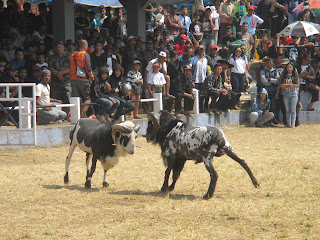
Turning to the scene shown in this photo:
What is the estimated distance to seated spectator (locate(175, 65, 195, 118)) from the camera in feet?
61.2

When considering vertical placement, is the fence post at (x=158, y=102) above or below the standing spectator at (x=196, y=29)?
below

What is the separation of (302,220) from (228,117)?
444 inches

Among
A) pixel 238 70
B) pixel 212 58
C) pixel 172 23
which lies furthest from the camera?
pixel 172 23

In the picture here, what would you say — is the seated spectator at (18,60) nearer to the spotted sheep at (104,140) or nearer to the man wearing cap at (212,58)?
the man wearing cap at (212,58)

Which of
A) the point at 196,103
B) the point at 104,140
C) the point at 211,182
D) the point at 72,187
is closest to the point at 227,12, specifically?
the point at 196,103

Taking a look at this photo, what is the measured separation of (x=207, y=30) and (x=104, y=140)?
1254 centimetres

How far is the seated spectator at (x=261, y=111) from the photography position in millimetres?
19656

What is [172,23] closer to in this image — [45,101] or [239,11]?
[239,11]

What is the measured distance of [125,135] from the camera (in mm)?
10461

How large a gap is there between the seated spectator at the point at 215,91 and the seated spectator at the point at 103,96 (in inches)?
146

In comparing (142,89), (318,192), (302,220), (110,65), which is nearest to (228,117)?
(142,89)

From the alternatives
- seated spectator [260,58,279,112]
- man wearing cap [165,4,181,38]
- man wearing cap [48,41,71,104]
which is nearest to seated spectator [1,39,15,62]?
man wearing cap [48,41,71,104]

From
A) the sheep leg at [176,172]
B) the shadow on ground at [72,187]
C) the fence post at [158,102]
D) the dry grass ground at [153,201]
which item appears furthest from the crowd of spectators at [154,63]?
the sheep leg at [176,172]

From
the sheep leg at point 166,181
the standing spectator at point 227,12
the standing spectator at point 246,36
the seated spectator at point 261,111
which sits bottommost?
the sheep leg at point 166,181
